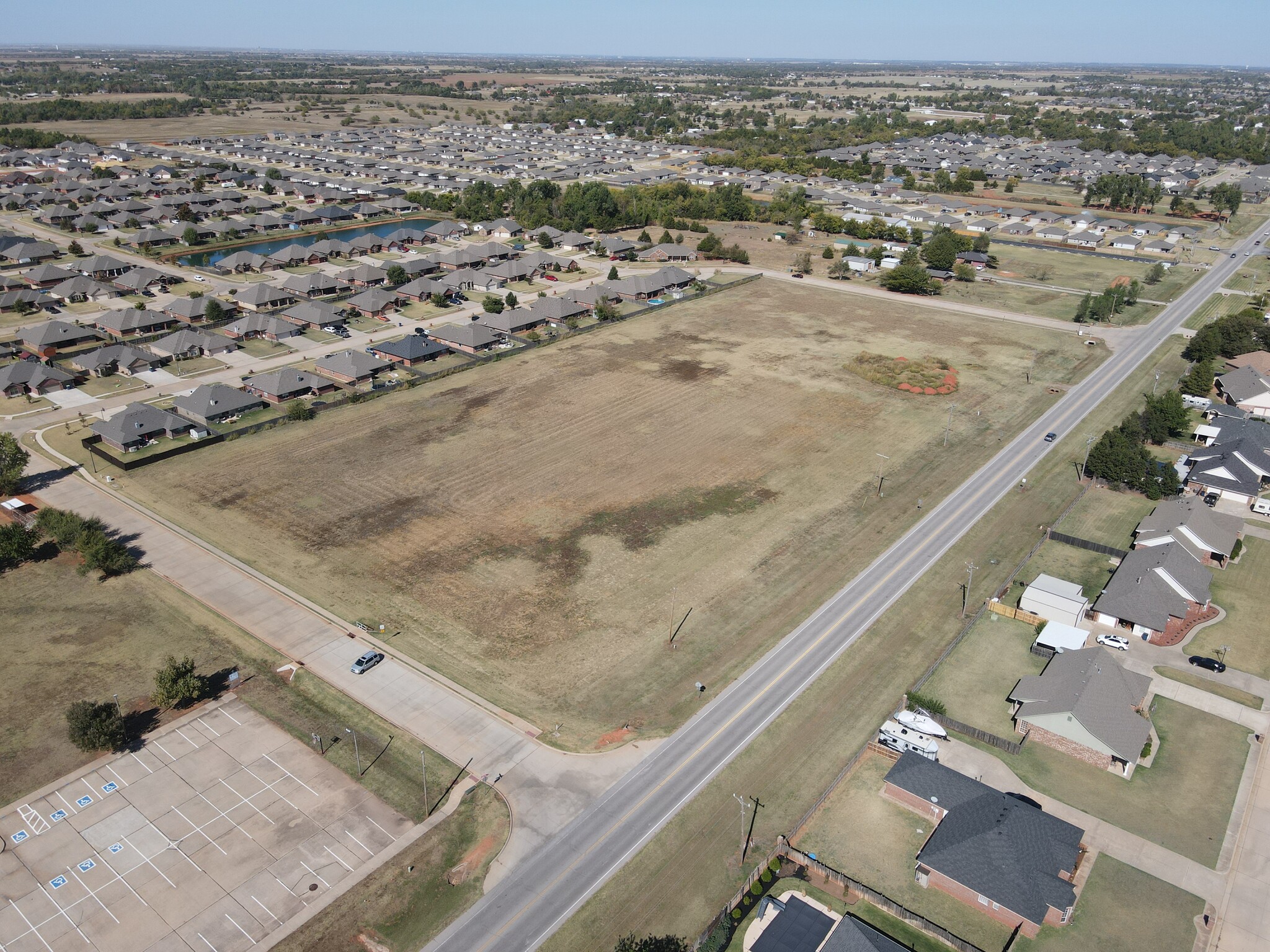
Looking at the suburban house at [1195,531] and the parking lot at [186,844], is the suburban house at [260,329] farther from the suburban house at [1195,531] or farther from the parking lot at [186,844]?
the suburban house at [1195,531]

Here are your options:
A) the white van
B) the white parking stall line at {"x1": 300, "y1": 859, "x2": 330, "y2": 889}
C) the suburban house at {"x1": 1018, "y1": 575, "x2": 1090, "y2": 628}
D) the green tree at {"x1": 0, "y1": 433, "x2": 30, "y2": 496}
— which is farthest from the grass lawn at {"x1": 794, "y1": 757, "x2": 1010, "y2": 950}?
the green tree at {"x1": 0, "y1": 433, "x2": 30, "y2": 496}

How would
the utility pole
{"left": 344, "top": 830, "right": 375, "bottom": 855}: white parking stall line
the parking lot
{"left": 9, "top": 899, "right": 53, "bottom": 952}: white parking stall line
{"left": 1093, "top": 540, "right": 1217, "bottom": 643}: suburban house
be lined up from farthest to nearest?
the utility pole
{"left": 1093, "top": 540, "right": 1217, "bottom": 643}: suburban house
{"left": 344, "top": 830, "right": 375, "bottom": 855}: white parking stall line
the parking lot
{"left": 9, "top": 899, "right": 53, "bottom": 952}: white parking stall line

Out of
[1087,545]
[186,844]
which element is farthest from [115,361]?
[1087,545]

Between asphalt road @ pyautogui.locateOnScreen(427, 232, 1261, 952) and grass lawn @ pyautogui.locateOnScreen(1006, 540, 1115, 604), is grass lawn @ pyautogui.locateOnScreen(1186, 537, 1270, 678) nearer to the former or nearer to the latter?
grass lawn @ pyautogui.locateOnScreen(1006, 540, 1115, 604)

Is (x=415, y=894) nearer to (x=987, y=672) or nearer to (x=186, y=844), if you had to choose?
(x=186, y=844)

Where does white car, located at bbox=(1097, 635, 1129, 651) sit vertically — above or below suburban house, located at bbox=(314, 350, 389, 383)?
below

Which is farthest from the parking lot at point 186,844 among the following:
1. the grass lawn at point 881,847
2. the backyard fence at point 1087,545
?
the backyard fence at point 1087,545
